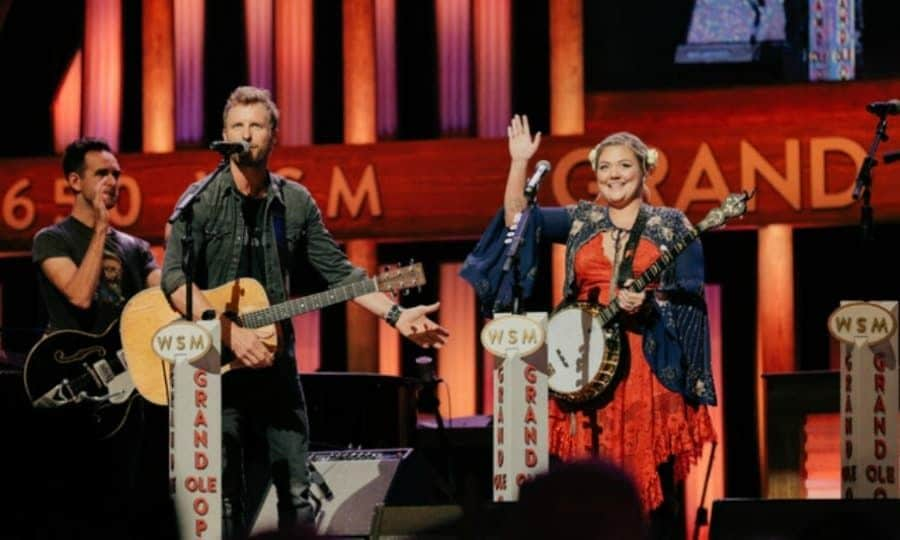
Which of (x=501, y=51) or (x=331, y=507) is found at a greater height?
(x=501, y=51)

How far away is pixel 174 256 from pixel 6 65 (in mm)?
6328

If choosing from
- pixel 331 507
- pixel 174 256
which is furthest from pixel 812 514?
pixel 174 256

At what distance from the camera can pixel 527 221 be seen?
684 centimetres

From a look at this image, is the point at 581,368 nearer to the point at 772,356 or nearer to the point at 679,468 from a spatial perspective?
the point at 679,468

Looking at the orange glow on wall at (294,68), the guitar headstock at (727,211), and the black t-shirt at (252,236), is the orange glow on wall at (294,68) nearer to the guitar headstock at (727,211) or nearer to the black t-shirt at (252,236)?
the black t-shirt at (252,236)

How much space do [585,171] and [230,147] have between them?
15.9ft

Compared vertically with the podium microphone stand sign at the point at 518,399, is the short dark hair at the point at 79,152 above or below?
above

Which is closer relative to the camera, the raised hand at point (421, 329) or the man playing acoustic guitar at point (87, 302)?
the raised hand at point (421, 329)

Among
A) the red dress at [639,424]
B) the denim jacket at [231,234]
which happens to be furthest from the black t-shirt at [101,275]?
the red dress at [639,424]

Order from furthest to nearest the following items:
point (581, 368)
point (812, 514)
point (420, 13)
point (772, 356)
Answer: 1. point (420, 13)
2. point (772, 356)
3. point (581, 368)
4. point (812, 514)

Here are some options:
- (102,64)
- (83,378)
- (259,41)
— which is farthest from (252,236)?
(102,64)

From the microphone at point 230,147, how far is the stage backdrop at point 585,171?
4.63 meters

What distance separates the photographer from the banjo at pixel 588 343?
6.58 metres

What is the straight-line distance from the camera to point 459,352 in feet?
38.2
